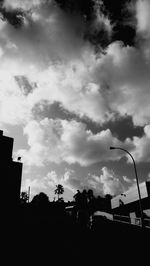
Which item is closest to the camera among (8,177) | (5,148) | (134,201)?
(8,177)

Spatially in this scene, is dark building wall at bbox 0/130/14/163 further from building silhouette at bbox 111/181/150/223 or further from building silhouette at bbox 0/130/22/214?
building silhouette at bbox 111/181/150/223

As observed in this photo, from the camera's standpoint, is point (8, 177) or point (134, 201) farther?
point (134, 201)

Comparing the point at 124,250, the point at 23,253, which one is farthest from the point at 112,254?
the point at 23,253

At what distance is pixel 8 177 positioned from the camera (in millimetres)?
38844

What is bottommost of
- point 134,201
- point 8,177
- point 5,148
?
point 134,201

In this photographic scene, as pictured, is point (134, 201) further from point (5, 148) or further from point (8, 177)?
point (5, 148)

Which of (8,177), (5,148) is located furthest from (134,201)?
(5,148)

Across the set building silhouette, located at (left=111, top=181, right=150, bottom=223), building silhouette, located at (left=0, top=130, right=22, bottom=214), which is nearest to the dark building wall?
building silhouette, located at (left=0, top=130, right=22, bottom=214)

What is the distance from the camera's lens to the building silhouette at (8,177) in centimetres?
3653

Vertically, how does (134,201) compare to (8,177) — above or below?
below

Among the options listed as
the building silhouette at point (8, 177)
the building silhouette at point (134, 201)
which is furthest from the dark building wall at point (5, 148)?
the building silhouette at point (134, 201)

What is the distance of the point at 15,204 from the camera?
37250 mm

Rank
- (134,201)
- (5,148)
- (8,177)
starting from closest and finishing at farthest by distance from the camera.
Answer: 1. (8,177)
2. (5,148)
3. (134,201)

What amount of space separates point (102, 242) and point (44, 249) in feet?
15.4
